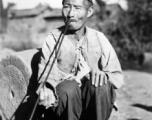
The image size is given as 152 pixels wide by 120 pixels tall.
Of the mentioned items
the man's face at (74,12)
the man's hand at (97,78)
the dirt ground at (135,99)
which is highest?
the man's face at (74,12)

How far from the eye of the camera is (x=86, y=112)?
3.52 m

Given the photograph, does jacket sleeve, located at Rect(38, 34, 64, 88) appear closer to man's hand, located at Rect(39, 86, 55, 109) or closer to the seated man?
the seated man

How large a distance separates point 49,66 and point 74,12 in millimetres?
637

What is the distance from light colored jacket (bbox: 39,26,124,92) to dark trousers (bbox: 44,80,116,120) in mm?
188

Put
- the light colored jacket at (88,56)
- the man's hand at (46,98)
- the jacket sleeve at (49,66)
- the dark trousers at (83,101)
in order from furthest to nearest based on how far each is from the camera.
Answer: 1. the light colored jacket at (88,56)
2. the jacket sleeve at (49,66)
3. the dark trousers at (83,101)
4. the man's hand at (46,98)

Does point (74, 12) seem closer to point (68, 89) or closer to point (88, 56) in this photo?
point (88, 56)

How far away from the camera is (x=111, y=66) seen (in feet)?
12.3

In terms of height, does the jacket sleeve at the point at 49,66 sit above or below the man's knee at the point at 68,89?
above

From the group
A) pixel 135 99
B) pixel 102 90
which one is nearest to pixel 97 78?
pixel 102 90

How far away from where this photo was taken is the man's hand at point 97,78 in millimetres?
3387

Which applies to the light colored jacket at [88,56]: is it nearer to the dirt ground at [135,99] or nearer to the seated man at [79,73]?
the seated man at [79,73]

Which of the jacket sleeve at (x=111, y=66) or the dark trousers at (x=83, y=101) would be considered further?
the jacket sleeve at (x=111, y=66)

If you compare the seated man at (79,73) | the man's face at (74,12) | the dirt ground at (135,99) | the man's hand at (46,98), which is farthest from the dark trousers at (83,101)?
the dirt ground at (135,99)

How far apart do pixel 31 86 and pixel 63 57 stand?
534 mm
